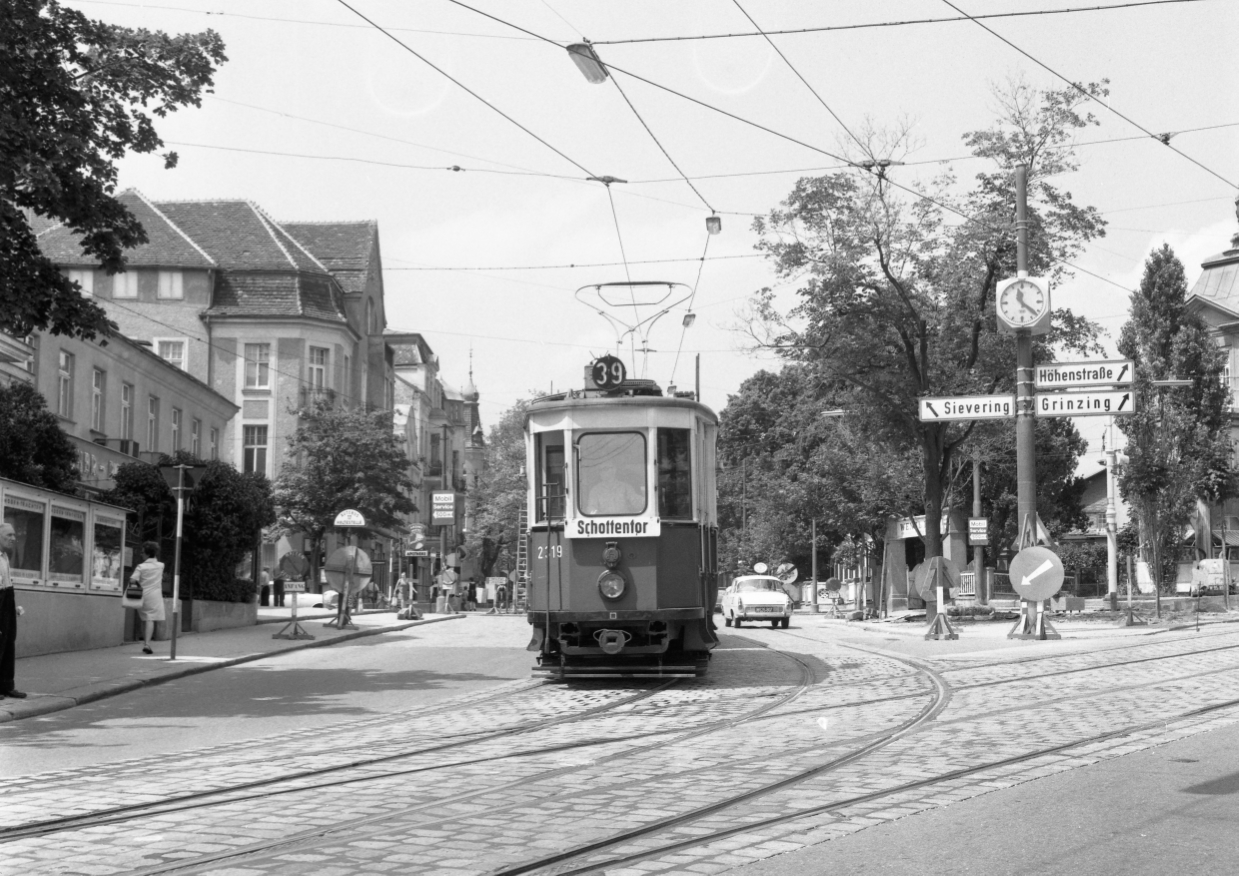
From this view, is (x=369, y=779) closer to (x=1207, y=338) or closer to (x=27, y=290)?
(x=27, y=290)

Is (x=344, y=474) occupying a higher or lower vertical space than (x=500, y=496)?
lower

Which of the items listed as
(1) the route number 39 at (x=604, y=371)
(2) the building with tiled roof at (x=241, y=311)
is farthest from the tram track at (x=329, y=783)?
(2) the building with tiled roof at (x=241, y=311)

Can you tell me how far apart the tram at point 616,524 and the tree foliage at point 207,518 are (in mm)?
13335

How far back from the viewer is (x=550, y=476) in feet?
54.0

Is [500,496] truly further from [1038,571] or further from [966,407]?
[1038,571]

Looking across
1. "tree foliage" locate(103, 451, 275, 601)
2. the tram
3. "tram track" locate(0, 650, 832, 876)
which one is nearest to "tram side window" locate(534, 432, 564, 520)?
the tram

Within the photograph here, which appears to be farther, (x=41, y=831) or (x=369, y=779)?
(x=369, y=779)

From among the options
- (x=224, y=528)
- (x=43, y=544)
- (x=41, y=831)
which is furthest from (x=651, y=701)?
(x=224, y=528)

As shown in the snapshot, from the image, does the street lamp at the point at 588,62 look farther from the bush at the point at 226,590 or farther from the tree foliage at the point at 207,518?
the bush at the point at 226,590

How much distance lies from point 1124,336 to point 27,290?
44327mm

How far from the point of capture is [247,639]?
2719 centimetres

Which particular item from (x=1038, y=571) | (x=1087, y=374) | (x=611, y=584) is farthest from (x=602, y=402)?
(x=1087, y=374)

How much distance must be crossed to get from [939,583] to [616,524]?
1232 cm

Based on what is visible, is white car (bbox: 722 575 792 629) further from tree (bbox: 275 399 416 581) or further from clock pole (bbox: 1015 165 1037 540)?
tree (bbox: 275 399 416 581)
